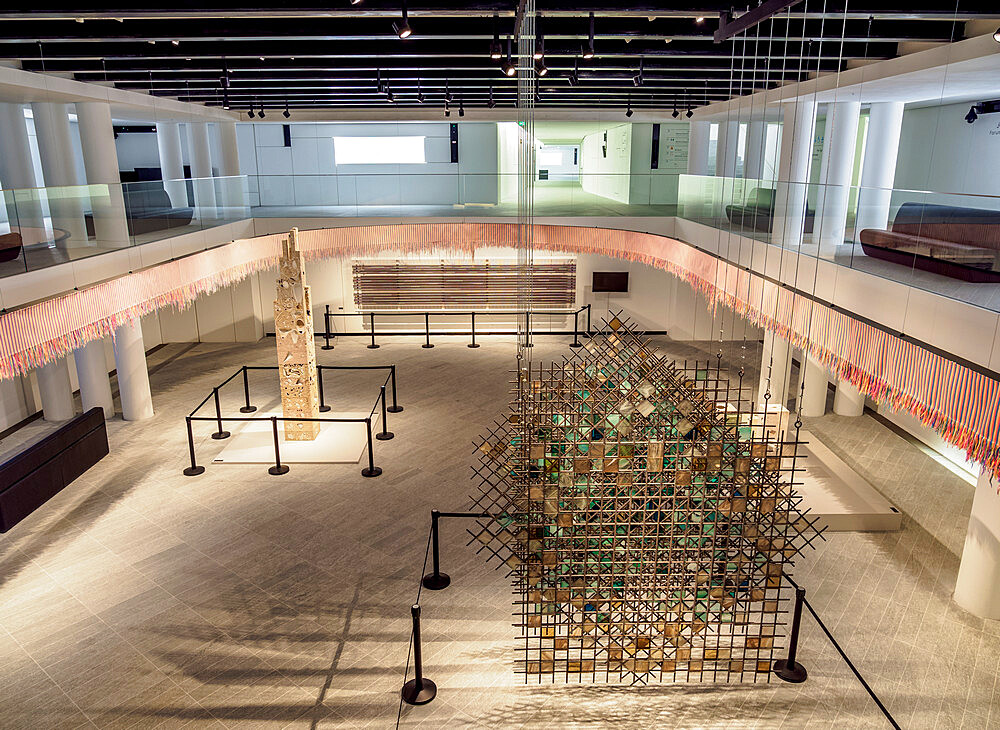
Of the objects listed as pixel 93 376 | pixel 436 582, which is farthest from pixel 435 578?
pixel 93 376

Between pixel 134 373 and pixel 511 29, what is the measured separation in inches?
366

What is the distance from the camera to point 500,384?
15.1 m

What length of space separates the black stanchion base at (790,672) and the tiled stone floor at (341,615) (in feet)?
0.30

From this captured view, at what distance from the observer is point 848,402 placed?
13.6 metres

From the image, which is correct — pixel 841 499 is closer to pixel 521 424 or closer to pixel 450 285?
pixel 521 424

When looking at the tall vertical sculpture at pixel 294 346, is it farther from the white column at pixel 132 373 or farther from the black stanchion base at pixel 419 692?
the black stanchion base at pixel 419 692

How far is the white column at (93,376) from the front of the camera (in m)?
12.7

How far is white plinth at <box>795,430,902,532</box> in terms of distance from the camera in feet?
30.4

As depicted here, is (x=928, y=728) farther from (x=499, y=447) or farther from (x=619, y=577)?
(x=499, y=447)

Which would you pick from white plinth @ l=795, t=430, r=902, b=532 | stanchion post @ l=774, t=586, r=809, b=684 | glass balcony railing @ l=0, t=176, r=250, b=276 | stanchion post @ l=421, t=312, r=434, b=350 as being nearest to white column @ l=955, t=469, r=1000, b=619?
white plinth @ l=795, t=430, r=902, b=532

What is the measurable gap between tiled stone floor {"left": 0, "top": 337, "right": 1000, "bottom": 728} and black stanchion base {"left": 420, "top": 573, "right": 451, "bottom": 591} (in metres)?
0.10

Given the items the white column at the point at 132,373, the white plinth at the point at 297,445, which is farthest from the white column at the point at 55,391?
the white plinth at the point at 297,445

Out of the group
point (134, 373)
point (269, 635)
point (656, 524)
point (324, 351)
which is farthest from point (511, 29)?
point (324, 351)

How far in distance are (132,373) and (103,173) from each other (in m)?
3.48
